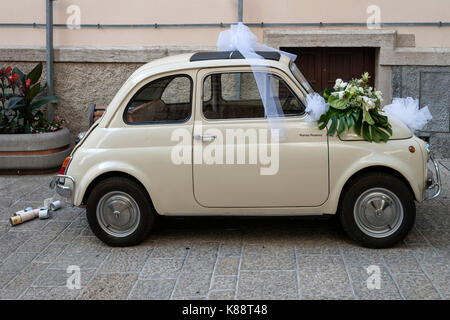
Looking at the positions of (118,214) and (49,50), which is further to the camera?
(49,50)

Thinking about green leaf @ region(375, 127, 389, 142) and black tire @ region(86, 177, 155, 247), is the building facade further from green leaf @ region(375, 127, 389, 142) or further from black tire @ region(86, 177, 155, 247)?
black tire @ region(86, 177, 155, 247)

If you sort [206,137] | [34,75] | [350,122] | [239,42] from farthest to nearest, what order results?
[34,75]
[239,42]
[206,137]
[350,122]

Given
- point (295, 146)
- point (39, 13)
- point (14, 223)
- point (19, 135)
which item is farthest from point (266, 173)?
point (39, 13)

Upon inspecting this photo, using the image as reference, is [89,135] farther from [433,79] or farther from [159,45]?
[433,79]

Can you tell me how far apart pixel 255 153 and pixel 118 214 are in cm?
140

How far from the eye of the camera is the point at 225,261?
5.48 metres

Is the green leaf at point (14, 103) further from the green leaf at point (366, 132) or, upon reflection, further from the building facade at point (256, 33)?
the green leaf at point (366, 132)

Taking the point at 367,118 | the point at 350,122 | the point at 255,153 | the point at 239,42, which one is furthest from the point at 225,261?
the point at 239,42

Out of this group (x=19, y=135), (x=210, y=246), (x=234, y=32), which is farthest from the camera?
(x=19, y=135)

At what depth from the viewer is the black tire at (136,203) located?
19.0 ft

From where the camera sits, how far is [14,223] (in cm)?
662

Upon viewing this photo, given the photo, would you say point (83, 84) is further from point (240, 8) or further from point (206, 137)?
point (206, 137)

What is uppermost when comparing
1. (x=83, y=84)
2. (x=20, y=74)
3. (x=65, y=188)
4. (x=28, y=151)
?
(x=20, y=74)

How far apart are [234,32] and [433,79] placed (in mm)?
4148
